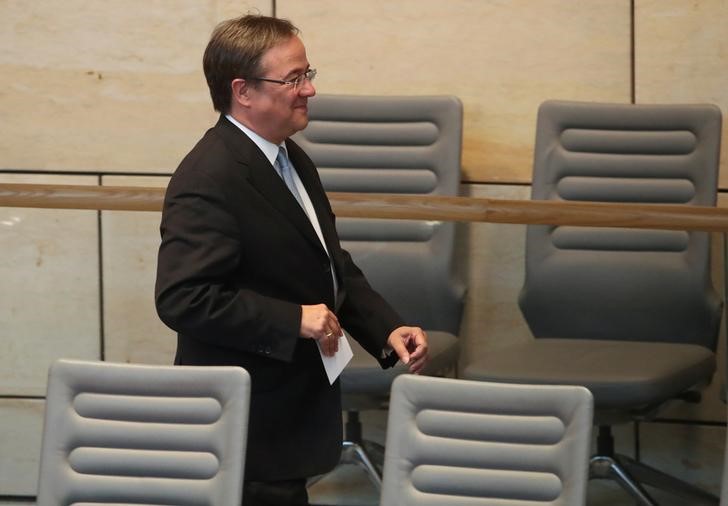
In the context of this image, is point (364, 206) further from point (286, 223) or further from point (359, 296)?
point (286, 223)

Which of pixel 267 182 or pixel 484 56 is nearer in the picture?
pixel 267 182

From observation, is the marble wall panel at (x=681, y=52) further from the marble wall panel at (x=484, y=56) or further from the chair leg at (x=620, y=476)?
the chair leg at (x=620, y=476)

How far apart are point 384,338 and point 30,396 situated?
1089mm

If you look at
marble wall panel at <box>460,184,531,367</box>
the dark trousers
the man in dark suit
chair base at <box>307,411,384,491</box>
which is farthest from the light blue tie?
chair base at <box>307,411,384,491</box>

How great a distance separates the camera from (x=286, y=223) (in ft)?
8.39

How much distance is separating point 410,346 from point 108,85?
222cm

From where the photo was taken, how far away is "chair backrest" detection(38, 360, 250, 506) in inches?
96.0

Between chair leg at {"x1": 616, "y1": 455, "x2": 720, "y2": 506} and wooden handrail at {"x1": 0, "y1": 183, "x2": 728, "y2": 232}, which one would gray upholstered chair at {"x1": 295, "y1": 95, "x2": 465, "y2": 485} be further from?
chair leg at {"x1": 616, "y1": 455, "x2": 720, "y2": 506}

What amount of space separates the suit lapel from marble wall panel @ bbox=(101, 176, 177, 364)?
→ 826 mm

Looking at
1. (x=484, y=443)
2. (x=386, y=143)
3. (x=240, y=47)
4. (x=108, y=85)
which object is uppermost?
(x=108, y=85)

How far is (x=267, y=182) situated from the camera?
8.41 feet

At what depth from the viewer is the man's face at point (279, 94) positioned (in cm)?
259

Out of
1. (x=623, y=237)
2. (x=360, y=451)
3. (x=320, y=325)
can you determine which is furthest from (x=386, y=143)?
(x=320, y=325)

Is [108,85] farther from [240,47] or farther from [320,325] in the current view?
[320,325]
